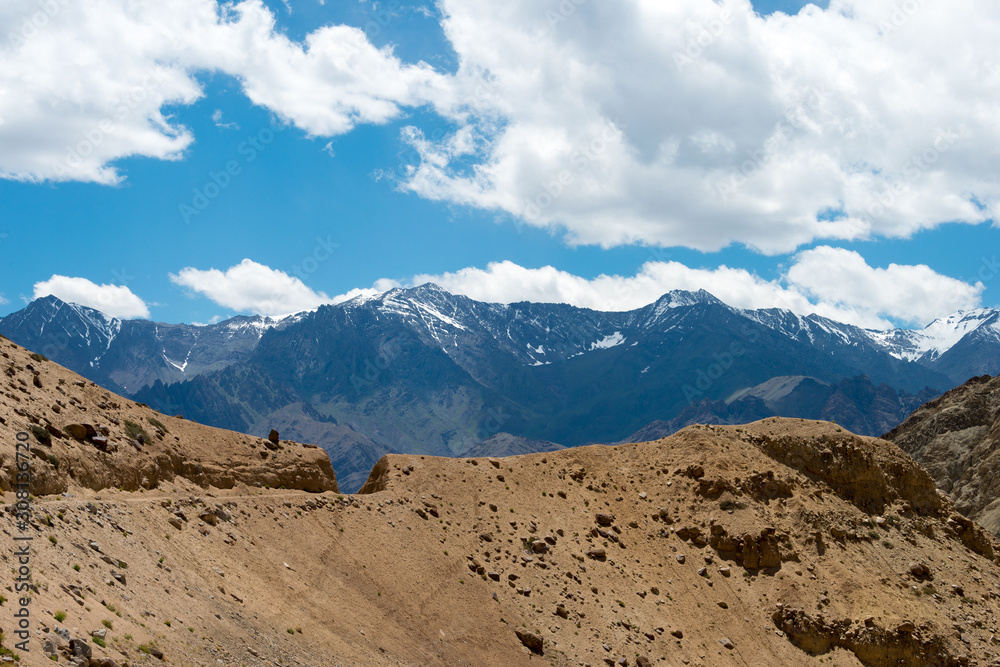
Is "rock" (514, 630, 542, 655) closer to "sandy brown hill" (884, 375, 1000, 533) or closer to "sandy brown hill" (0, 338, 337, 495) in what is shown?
"sandy brown hill" (0, 338, 337, 495)

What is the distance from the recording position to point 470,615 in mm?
43062

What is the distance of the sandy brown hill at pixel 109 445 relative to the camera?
122ft

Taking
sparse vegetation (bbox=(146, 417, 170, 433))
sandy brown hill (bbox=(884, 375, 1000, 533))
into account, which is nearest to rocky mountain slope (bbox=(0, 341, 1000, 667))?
sparse vegetation (bbox=(146, 417, 170, 433))

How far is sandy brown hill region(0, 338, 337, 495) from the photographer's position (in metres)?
37.3

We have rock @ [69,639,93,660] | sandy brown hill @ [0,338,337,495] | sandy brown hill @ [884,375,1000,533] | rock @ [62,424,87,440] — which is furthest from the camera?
sandy brown hill @ [884,375,1000,533]

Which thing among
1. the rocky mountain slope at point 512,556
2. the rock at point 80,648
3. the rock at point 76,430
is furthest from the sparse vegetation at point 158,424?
the rock at point 80,648

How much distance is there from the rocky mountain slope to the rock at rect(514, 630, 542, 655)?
156 millimetres

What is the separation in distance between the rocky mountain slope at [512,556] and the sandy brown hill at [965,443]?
144 ft

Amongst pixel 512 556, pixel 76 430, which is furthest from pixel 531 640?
pixel 76 430

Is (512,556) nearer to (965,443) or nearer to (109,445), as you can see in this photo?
(109,445)

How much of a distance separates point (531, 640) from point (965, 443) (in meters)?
94.6

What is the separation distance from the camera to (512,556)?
4912 cm

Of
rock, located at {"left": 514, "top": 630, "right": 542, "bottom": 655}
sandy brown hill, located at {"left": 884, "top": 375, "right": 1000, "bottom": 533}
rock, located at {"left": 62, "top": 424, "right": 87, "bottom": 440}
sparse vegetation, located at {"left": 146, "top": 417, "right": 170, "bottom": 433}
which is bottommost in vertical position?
rock, located at {"left": 514, "top": 630, "right": 542, "bottom": 655}

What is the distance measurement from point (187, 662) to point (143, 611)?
2980 mm
